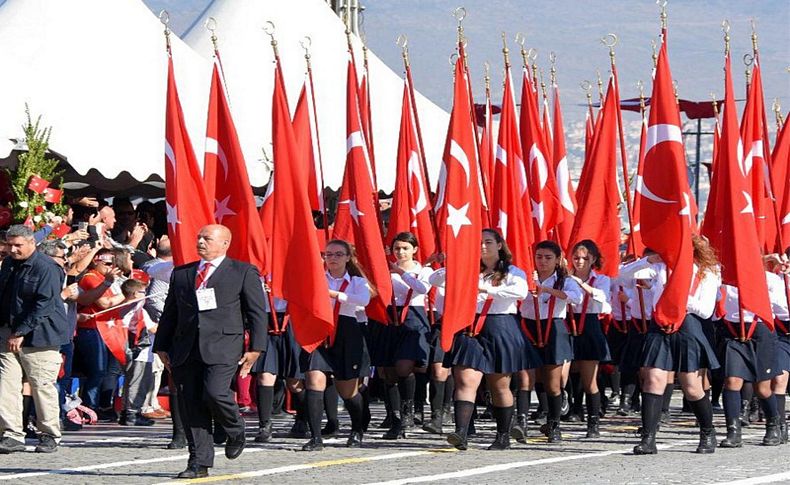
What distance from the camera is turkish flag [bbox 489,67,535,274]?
1457 centimetres

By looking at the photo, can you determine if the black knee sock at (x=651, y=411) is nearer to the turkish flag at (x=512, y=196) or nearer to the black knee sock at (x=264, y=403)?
the turkish flag at (x=512, y=196)

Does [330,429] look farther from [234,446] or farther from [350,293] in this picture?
[234,446]

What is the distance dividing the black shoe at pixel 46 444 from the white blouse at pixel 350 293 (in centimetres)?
240

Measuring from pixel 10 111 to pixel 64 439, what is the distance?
5.85m

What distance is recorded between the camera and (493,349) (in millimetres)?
12078

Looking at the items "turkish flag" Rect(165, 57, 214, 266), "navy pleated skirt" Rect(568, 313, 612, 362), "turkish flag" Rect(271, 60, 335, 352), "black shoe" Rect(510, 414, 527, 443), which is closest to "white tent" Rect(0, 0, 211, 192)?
"turkish flag" Rect(165, 57, 214, 266)

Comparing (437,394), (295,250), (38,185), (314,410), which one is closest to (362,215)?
(295,250)

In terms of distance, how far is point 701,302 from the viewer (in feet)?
40.2

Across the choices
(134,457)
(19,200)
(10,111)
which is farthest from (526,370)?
(10,111)

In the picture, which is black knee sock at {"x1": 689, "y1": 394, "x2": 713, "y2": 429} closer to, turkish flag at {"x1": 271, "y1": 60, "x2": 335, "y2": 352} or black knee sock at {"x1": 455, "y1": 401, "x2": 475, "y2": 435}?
black knee sock at {"x1": 455, "y1": 401, "x2": 475, "y2": 435}

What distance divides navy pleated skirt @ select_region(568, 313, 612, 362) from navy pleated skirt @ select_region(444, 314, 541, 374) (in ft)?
5.45

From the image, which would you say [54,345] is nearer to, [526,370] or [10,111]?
[526,370]

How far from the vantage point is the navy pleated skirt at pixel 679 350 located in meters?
12.0

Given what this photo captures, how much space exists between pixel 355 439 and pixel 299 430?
97 centimetres
